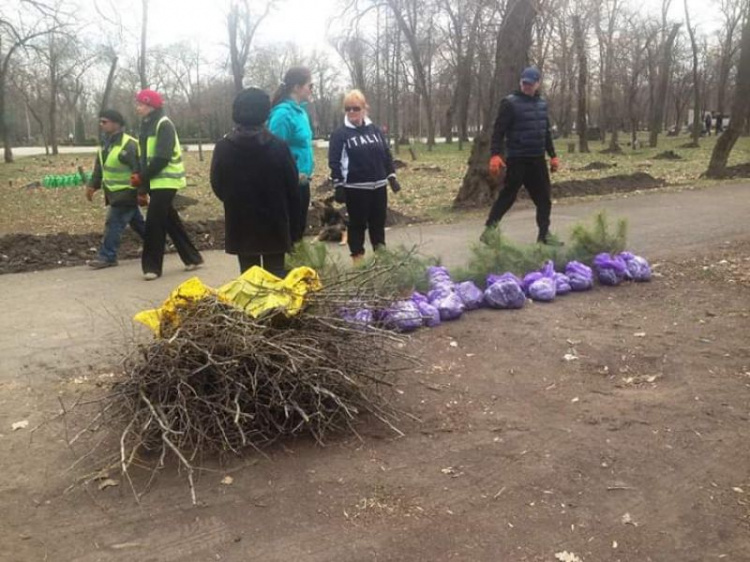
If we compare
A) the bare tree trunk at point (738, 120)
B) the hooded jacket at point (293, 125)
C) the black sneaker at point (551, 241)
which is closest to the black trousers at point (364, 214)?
the hooded jacket at point (293, 125)

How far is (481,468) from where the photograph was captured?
3.16m

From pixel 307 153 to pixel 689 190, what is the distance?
9.57m

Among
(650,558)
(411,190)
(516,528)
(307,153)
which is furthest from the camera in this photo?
(411,190)

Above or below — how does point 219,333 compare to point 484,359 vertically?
above

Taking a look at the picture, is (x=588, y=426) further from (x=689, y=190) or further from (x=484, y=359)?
(x=689, y=190)

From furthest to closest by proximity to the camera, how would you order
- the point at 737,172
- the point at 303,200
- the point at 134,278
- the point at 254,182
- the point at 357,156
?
the point at 737,172
the point at 134,278
the point at 303,200
the point at 357,156
the point at 254,182

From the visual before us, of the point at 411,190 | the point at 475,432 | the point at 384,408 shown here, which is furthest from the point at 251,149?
the point at 411,190

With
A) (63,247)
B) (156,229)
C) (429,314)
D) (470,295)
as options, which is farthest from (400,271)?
(63,247)

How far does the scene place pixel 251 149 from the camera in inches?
A: 176

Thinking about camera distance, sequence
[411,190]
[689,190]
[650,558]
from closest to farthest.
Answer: [650,558], [689,190], [411,190]

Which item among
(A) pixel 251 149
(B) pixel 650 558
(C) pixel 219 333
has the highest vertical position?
(A) pixel 251 149

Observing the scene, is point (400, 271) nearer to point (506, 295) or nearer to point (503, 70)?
point (506, 295)

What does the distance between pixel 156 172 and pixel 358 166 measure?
2024 mm

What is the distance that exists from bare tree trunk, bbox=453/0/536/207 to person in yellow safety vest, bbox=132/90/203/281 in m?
5.45
